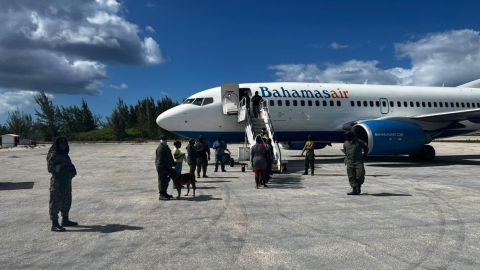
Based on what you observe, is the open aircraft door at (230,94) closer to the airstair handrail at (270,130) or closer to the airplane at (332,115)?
the airplane at (332,115)

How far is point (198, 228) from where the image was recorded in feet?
20.5

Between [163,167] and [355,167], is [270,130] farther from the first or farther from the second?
[163,167]

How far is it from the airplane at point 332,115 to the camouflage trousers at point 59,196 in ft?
35.2

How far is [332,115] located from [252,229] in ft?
46.8

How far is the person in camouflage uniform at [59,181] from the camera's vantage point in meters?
6.23

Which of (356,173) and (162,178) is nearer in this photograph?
(162,178)

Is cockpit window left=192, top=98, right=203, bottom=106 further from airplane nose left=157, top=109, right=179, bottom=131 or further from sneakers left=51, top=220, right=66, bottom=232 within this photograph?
sneakers left=51, top=220, right=66, bottom=232

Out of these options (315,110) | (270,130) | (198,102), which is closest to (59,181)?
(270,130)

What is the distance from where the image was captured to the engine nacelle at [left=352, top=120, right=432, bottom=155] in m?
16.8

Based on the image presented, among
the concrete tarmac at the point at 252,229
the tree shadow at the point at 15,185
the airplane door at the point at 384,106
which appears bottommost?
the concrete tarmac at the point at 252,229

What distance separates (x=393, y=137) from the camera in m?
17.1

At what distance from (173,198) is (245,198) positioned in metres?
1.96

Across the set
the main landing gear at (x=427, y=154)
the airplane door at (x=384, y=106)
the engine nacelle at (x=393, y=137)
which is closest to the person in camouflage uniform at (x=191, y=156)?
the engine nacelle at (x=393, y=137)

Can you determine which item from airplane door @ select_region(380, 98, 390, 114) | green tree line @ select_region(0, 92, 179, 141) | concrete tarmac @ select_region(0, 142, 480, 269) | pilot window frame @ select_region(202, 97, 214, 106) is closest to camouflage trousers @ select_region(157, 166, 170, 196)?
concrete tarmac @ select_region(0, 142, 480, 269)
